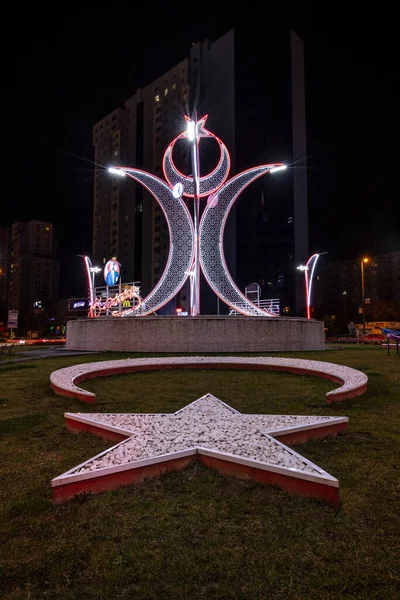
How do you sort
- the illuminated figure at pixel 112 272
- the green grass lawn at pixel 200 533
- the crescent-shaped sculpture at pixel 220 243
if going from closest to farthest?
the green grass lawn at pixel 200 533, the crescent-shaped sculpture at pixel 220 243, the illuminated figure at pixel 112 272

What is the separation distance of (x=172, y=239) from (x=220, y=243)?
241 cm

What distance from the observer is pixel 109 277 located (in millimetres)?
25766

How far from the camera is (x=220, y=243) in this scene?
1941 centimetres

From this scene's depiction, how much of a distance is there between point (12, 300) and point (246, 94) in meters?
85.3

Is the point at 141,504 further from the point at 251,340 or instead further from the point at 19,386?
the point at 251,340

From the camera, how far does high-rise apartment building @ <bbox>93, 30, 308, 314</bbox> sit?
64.8 m

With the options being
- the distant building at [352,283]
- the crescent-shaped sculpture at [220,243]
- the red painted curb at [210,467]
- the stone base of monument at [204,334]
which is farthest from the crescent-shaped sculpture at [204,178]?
the distant building at [352,283]

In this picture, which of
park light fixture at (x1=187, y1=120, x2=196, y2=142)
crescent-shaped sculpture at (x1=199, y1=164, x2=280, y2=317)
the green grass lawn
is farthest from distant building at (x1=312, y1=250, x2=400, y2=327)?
the green grass lawn

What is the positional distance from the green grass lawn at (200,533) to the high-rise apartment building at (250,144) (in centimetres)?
5376

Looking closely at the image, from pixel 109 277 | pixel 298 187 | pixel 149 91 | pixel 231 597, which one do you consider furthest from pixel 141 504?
pixel 149 91

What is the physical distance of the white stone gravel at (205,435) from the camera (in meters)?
3.52

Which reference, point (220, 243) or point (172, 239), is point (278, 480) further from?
point (172, 239)

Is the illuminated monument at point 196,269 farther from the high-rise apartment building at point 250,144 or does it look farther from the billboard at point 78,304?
the billboard at point 78,304

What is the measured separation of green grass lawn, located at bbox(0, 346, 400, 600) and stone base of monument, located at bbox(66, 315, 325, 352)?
1153 centimetres
